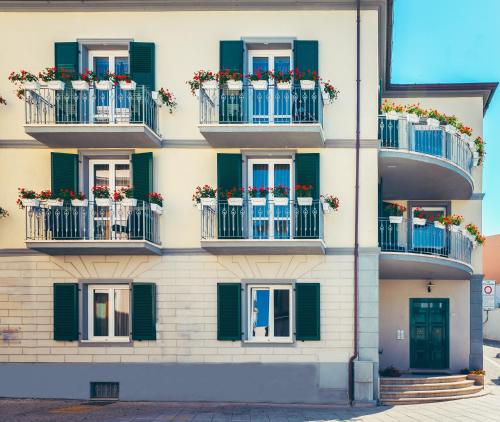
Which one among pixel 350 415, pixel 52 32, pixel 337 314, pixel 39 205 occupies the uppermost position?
pixel 52 32

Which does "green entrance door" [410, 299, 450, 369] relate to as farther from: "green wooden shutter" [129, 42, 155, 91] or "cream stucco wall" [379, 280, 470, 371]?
"green wooden shutter" [129, 42, 155, 91]

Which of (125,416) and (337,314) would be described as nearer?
(125,416)

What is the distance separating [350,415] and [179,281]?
5258mm

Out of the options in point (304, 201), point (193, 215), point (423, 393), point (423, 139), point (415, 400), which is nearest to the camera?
point (304, 201)

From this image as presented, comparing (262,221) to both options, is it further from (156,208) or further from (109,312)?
(109,312)

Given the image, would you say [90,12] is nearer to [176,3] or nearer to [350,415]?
[176,3]

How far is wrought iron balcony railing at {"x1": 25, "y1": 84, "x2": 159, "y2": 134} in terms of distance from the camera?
13602 mm

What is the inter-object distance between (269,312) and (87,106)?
7039 millimetres

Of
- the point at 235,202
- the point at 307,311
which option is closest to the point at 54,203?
the point at 235,202

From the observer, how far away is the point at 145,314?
13.8 metres

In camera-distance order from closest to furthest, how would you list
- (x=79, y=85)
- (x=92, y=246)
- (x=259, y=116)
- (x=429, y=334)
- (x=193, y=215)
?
(x=92, y=246), (x=79, y=85), (x=259, y=116), (x=193, y=215), (x=429, y=334)

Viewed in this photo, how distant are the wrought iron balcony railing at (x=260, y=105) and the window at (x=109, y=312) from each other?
5.00 meters

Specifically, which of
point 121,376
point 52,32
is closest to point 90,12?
point 52,32

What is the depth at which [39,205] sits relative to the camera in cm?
1348
